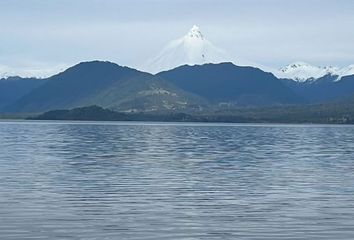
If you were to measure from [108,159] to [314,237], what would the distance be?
61758 mm

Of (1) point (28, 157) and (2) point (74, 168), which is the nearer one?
(2) point (74, 168)

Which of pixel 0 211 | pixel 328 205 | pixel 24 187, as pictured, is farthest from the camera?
pixel 24 187

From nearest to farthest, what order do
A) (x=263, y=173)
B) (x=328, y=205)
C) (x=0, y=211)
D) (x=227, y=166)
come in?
1. (x=0, y=211)
2. (x=328, y=205)
3. (x=263, y=173)
4. (x=227, y=166)

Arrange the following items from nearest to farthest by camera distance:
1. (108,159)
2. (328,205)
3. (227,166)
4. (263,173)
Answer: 1. (328,205)
2. (263,173)
3. (227,166)
4. (108,159)

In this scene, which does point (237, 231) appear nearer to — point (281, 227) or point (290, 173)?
point (281, 227)

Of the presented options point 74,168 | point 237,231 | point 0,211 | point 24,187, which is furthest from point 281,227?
point 74,168

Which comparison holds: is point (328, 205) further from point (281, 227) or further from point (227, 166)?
point (227, 166)

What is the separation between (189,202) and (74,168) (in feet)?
103

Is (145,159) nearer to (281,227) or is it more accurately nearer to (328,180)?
(328,180)

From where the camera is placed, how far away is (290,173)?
82.2 meters

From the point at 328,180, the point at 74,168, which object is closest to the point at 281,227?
the point at 328,180

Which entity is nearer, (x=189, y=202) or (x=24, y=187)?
(x=189, y=202)

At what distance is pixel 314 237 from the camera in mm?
42656

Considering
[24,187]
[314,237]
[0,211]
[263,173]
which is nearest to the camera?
[314,237]
